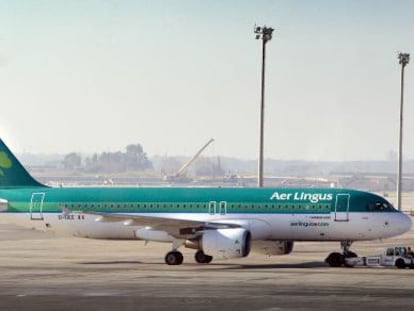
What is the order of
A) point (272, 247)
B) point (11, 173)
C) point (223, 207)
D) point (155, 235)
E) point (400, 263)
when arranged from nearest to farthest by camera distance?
point (400, 263)
point (155, 235)
point (223, 207)
point (272, 247)
point (11, 173)

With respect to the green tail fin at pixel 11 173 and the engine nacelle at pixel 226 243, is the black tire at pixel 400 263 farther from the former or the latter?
the green tail fin at pixel 11 173

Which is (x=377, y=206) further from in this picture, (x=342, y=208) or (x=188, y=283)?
(x=188, y=283)

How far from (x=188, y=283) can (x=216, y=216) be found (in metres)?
12.1

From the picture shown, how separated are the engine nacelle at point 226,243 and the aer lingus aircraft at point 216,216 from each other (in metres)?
0.05

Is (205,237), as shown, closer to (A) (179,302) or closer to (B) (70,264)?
(B) (70,264)

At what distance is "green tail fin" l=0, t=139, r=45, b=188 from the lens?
58.1 m

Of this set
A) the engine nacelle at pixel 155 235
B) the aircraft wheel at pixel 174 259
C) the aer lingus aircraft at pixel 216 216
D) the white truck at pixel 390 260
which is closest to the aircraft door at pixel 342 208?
the aer lingus aircraft at pixel 216 216

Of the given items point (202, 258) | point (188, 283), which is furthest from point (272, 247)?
point (188, 283)

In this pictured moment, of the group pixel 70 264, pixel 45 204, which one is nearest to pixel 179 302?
pixel 70 264

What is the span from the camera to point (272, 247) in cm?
5431

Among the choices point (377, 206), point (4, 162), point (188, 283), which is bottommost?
point (188, 283)

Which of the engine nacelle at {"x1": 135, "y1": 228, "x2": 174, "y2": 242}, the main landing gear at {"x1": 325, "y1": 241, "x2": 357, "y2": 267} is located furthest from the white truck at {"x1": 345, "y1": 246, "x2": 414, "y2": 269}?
the engine nacelle at {"x1": 135, "y1": 228, "x2": 174, "y2": 242}

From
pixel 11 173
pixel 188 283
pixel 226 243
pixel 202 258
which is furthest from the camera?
pixel 11 173

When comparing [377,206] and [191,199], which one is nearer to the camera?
[377,206]
